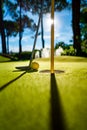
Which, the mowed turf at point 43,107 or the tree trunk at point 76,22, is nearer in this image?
the mowed turf at point 43,107

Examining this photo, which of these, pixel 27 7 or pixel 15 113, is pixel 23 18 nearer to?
pixel 27 7

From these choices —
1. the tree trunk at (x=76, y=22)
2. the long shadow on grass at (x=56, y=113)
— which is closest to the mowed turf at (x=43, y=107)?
the long shadow on grass at (x=56, y=113)

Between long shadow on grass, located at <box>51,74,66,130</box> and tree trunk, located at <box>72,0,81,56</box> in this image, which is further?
tree trunk, located at <box>72,0,81,56</box>

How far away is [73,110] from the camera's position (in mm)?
2500

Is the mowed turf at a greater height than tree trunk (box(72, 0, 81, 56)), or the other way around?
tree trunk (box(72, 0, 81, 56))

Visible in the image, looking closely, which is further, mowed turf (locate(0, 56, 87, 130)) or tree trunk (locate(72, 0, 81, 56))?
tree trunk (locate(72, 0, 81, 56))

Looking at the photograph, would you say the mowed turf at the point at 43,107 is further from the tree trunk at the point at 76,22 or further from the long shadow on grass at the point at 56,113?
the tree trunk at the point at 76,22

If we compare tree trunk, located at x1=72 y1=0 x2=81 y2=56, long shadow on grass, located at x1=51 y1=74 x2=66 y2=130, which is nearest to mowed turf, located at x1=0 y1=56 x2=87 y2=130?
long shadow on grass, located at x1=51 y1=74 x2=66 y2=130

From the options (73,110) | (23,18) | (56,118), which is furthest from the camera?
(23,18)

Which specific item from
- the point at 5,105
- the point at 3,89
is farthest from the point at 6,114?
the point at 3,89

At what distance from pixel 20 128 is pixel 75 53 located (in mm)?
16112

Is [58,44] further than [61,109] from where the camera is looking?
Yes

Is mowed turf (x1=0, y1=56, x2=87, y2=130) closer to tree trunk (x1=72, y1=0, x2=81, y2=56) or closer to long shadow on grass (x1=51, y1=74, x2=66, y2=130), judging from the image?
long shadow on grass (x1=51, y1=74, x2=66, y2=130)

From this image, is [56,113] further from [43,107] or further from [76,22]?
[76,22]
